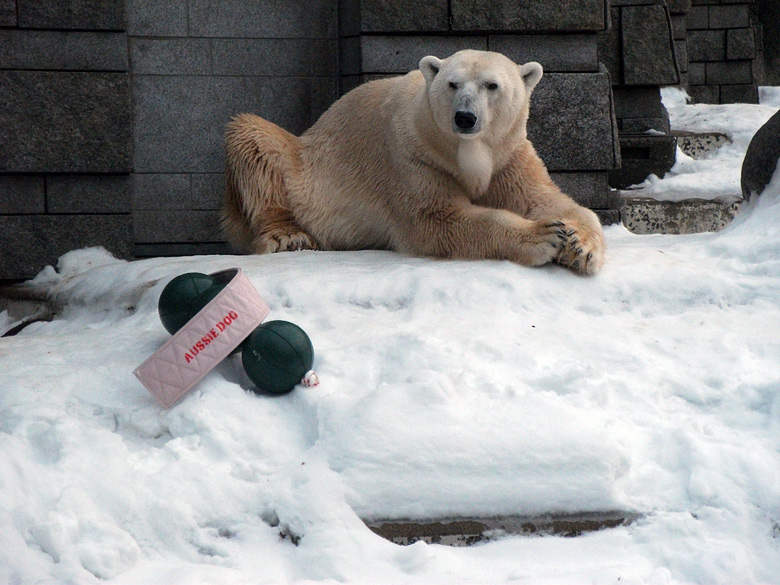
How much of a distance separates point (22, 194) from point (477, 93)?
263 centimetres

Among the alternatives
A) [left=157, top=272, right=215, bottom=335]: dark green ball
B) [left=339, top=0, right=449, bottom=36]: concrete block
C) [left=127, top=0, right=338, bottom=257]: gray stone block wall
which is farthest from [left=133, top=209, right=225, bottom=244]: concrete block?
[left=157, top=272, right=215, bottom=335]: dark green ball

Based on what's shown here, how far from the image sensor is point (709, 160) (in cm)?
663

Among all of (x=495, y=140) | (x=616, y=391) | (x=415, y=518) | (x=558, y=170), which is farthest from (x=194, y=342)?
(x=558, y=170)

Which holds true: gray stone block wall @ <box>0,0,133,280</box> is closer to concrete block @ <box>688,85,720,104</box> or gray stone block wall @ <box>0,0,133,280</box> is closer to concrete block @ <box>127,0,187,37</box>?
concrete block @ <box>127,0,187,37</box>

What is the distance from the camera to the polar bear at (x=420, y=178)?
332 cm

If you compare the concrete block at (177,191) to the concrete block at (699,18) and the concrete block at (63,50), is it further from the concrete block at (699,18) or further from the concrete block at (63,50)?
the concrete block at (699,18)

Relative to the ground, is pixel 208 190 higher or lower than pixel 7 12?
lower

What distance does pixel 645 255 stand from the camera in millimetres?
3314

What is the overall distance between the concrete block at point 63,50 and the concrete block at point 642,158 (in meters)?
3.44

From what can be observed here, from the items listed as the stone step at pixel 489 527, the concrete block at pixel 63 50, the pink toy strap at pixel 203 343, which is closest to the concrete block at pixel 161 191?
the concrete block at pixel 63 50

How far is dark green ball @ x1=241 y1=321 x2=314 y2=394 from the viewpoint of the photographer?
7.75 ft

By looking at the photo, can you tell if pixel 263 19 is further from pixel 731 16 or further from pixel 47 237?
pixel 731 16

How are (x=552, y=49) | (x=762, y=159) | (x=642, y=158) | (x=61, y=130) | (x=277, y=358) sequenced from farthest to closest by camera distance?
(x=642, y=158) < (x=552, y=49) < (x=61, y=130) < (x=762, y=159) < (x=277, y=358)

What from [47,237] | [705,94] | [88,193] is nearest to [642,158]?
[88,193]
